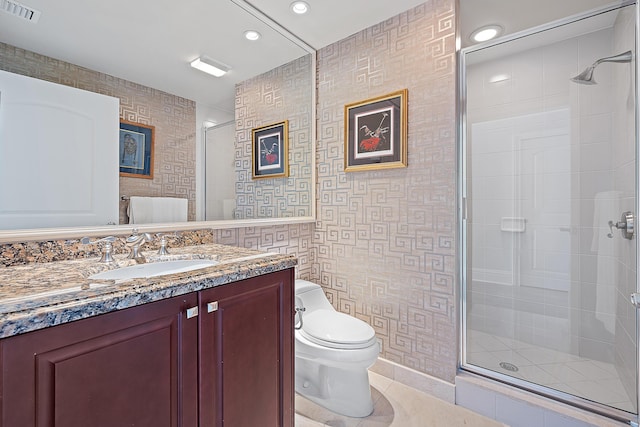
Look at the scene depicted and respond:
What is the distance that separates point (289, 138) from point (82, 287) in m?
1.62

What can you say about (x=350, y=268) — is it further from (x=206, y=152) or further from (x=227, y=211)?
(x=206, y=152)

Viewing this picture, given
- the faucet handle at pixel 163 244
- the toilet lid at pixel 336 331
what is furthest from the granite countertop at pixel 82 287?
the toilet lid at pixel 336 331

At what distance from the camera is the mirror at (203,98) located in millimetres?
1131

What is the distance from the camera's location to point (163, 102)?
1.45 m

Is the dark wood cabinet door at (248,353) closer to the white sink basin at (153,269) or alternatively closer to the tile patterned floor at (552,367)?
the white sink basin at (153,269)

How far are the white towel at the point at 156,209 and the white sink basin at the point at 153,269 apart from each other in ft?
0.90

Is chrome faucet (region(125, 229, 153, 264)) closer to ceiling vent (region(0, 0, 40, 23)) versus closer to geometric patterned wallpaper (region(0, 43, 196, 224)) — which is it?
geometric patterned wallpaper (region(0, 43, 196, 224))

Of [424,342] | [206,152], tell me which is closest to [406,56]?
[206,152]

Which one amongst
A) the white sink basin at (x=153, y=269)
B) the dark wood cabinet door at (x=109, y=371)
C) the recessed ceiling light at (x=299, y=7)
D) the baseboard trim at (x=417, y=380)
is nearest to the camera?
the dark wood cabinet door at (x=109, y=371)

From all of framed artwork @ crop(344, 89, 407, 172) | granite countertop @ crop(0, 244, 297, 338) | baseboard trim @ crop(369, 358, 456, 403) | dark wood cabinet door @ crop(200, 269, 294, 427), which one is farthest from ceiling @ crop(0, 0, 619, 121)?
baseboard trim @ crop(369, 358, 456, 403)

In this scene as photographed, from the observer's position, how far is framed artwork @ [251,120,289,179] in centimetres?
195

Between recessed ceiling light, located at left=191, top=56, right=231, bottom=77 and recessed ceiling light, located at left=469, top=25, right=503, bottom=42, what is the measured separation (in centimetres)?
164

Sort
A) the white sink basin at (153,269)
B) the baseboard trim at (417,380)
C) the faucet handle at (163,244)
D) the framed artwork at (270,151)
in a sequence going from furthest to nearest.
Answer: the framed artwork at (270,151), the baseboard trim at (417,380), the faucet handle at (163,244), the white sink basin at (153,269)

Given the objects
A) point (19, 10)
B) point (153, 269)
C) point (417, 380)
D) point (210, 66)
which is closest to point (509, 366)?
point (417, 380)
